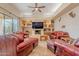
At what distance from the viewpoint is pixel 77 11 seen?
676cm

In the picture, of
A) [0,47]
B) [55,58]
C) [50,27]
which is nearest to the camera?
[55,58]

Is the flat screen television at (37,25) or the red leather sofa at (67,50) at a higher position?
the flat screen television at (37,25)

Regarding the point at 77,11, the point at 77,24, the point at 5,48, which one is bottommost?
the point at 5,48

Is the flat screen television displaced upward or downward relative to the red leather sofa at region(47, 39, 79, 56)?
upward

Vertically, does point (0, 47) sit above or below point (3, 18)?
below

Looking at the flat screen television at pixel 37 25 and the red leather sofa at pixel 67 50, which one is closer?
the red leather sofa at pixel 67 50

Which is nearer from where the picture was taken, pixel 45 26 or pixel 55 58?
pixel 55 58

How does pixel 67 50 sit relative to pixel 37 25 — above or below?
below

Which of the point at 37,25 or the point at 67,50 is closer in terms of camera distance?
the point at 67,50

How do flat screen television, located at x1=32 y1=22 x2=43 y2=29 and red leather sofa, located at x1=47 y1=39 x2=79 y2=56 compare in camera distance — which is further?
flat screen television, located at x1=32 y1=22 x2=43 y2=29

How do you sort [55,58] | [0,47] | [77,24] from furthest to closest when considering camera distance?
[77,24] → [0,47] → [55,58]

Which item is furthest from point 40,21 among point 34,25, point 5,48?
point 5,48

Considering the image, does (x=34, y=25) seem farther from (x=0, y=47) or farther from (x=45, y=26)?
(x=0, y=47)

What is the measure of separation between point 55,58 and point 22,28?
36.9 feet
